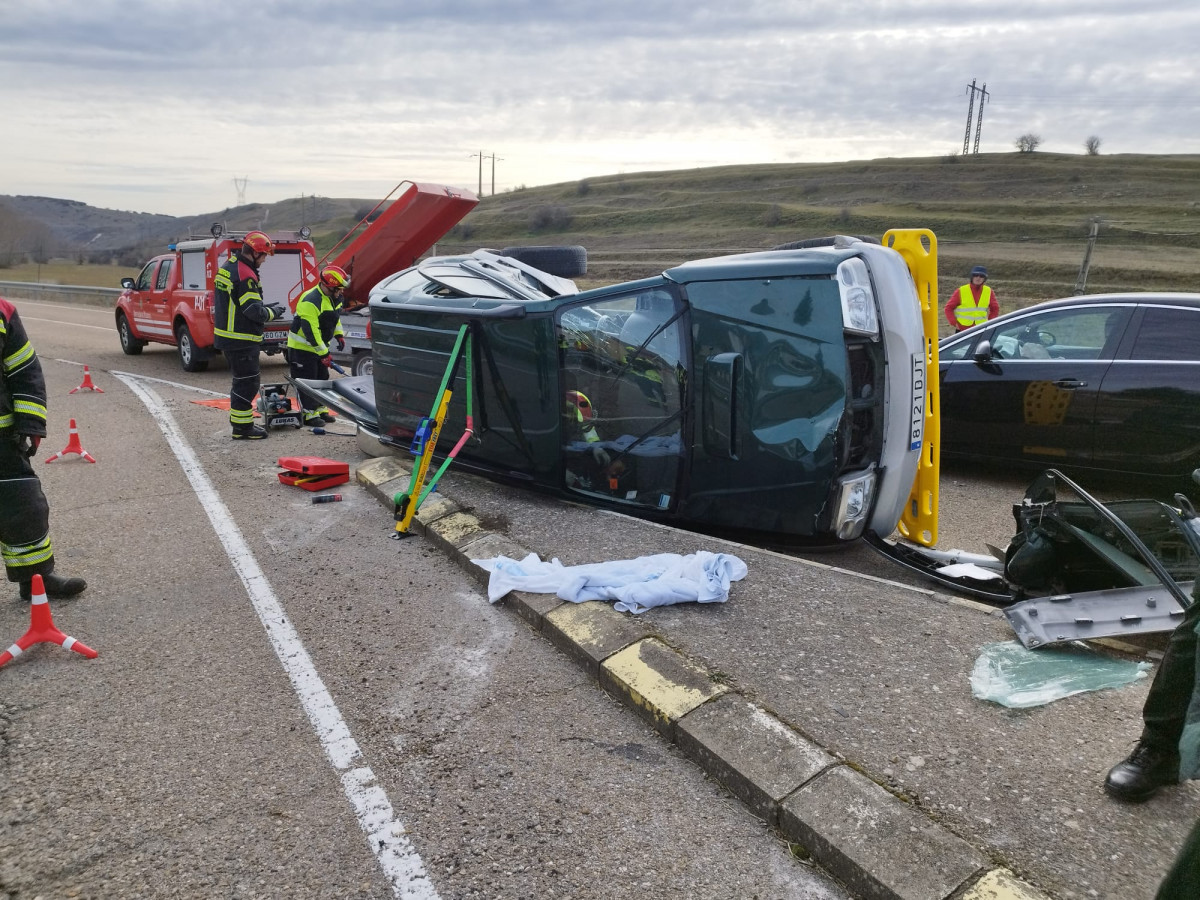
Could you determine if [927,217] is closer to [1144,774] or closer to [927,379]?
[927,379]

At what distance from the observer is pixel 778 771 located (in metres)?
2.77

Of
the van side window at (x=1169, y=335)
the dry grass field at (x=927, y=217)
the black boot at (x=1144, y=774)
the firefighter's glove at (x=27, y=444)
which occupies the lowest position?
the black boot at (x=1144, y=774)

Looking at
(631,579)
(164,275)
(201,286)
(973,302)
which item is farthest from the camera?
(164,275)

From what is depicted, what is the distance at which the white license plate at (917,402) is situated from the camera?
4.62 m

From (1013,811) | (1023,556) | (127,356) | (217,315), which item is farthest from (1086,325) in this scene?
(127,356)

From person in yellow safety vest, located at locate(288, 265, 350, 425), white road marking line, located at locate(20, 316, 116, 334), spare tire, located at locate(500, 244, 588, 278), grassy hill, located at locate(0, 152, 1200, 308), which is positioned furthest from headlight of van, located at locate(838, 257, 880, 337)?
white road marking line, located at locate(20, 316, 116, 334)

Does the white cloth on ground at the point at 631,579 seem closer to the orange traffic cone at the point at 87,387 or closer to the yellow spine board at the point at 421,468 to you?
the yellow spine board at the point at 421,468

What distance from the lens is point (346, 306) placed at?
12109 millimetres

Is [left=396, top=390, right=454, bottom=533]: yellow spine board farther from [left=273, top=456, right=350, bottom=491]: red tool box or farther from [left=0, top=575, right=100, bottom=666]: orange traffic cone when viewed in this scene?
[left=0, top=575, right=100, bottom=666]: orange traffic cone

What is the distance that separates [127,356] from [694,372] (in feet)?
45.5

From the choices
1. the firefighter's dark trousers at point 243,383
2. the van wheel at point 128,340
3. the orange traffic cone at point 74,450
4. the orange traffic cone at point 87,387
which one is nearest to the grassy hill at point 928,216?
the van wheel at point 128,340

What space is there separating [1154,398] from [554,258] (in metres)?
5.67

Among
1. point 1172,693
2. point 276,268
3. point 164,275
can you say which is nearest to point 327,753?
point 1172,693

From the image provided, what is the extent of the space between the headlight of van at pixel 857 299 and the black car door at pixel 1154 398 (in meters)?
2.79
